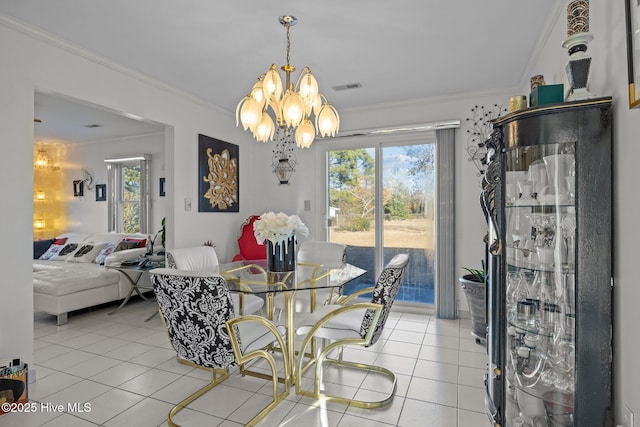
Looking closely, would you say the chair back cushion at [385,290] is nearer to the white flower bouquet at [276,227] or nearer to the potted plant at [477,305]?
the white flower bouquet at [276,227]

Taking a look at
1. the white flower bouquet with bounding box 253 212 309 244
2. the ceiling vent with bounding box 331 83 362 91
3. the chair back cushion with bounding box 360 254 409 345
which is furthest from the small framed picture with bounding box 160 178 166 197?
the chair back cushion with bounding box 360 254 409 345

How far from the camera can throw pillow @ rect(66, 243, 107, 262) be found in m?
5.02

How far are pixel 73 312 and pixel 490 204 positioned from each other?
15.3 ft

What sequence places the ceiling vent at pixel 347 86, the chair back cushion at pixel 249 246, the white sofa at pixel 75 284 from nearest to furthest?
1. the ceiling vent at pixel 347 86
2. the white sofa at pixel 75 284
3. the chair back cushion at pixel 249 246

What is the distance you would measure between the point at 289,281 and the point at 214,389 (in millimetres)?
898

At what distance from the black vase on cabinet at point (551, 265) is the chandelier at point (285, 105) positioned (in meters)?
1.11

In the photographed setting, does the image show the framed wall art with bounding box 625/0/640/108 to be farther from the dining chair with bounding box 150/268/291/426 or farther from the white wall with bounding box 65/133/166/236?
the white wall with bounding box 65/133/166/236

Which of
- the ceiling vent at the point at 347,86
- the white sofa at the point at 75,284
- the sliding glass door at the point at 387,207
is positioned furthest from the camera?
the sliding glass door at the point at 387,207

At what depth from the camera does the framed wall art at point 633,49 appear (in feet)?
3.94

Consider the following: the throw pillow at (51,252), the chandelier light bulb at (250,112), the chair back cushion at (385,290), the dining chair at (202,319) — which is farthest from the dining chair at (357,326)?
the throw pillow at (51,252)

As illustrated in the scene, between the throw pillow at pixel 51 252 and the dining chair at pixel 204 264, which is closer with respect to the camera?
the dining chair at pixel 204 264

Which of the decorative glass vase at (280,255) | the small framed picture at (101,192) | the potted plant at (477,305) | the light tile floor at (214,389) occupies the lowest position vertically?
the light tile floor at (214,389)

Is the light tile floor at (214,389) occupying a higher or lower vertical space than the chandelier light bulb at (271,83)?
lower

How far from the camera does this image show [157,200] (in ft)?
18.2
